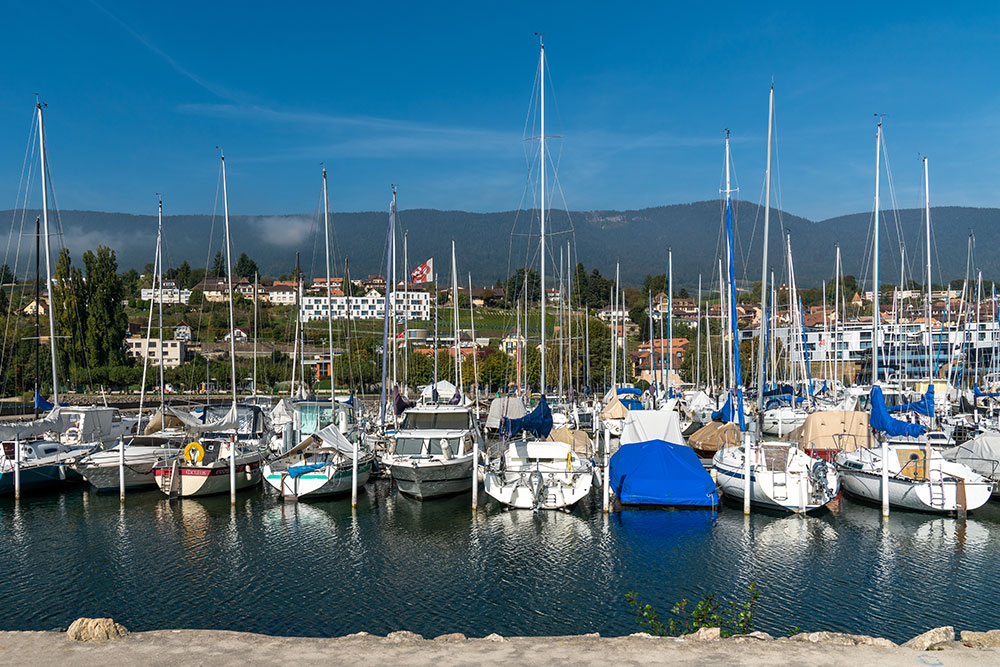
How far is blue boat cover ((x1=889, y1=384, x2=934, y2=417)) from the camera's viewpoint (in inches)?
1706

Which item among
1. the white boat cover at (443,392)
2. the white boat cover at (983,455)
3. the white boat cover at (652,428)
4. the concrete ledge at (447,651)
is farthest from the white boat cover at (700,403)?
the concrete ledge at (447,651)

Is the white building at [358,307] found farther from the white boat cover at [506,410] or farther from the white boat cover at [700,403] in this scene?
the white boat cover at [506,410]

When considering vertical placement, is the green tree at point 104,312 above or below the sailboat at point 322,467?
above

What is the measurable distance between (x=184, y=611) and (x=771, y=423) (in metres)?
39.2

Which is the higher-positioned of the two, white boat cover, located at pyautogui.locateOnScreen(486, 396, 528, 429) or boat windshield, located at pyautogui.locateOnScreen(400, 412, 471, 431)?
boat windshield, located at pyautogui.locateOnScreen(400, 412, 471, 431)

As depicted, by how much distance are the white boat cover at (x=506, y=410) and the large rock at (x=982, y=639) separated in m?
31.4

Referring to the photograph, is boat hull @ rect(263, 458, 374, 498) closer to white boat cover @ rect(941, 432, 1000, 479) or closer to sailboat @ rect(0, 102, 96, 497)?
sailboat @ rect(0, 102, 96, 497)

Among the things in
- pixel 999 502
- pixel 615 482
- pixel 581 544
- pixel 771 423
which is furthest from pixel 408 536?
pixel 771 423

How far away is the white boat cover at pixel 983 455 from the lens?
101ft

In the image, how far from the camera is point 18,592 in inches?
829

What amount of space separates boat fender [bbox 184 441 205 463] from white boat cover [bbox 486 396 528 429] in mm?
16070

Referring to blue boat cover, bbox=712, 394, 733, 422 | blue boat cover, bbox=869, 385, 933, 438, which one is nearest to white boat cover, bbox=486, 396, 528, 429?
blue boat cover, bbox=712, 394, 733, 422

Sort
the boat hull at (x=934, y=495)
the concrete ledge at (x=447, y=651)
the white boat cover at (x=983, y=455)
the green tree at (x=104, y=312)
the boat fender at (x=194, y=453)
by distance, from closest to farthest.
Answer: the concrete ledge at (x=447, y=651) < the boat hull at (x=934, y=495) < the white boat cover at (x=983, y=455) < the boat fender at (x=194, y=453) < the green tree at (x=104, y=312)

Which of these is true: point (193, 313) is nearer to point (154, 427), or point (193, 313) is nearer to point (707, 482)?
point (154, 427)
